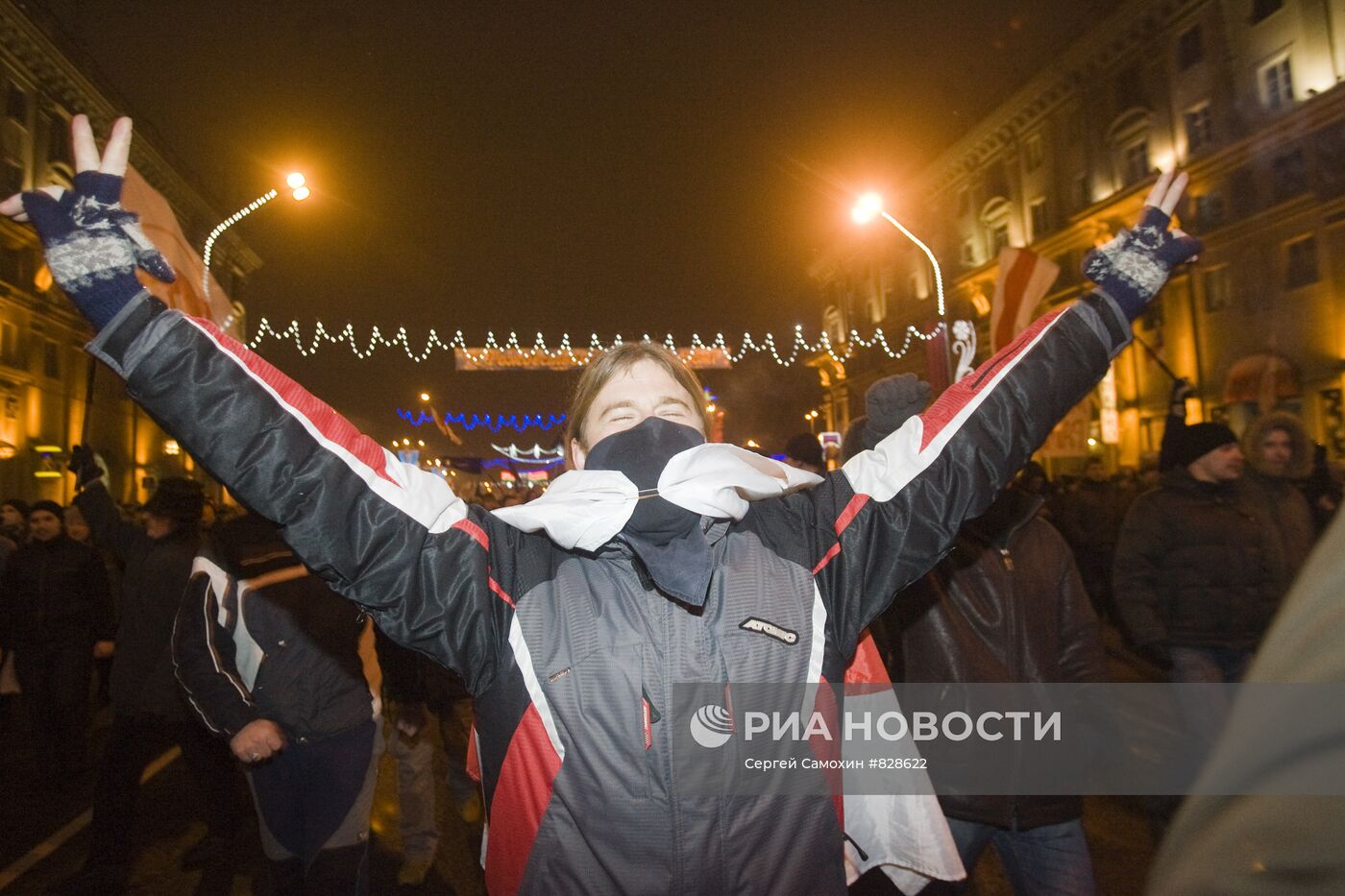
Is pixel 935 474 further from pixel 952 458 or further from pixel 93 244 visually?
pixel 93 244

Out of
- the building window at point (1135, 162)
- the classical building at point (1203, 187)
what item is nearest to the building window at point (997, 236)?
the classical building at point (1203, 187)

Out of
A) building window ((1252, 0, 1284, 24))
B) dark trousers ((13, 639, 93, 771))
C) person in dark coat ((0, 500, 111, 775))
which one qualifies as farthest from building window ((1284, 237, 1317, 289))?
dark trousers ((13, 639, 93, 771))

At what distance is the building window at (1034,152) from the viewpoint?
35094 mm

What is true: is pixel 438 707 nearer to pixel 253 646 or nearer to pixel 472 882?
pixel 472 882

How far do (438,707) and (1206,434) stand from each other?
4.63 metres

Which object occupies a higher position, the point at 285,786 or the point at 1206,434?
the point at 1206,434

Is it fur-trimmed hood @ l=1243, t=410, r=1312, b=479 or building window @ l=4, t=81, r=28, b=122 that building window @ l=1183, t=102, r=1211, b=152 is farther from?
building window @ l=4, t=81, r=28, b=122

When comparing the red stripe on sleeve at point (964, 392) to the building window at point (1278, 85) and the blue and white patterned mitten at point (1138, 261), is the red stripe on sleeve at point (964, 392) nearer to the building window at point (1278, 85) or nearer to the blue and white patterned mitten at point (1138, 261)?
the blue and white patterned mitten at point (1138, 261)

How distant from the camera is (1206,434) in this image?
4.28 meters

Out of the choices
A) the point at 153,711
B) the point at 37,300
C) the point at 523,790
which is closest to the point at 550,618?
the point at 523,790

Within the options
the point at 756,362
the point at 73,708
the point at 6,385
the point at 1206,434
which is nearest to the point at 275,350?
the point at 6,385

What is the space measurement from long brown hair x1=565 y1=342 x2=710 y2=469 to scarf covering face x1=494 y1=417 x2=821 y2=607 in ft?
1.58

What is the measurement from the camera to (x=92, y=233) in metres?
1.53

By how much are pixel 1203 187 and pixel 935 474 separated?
30077 millimetres
